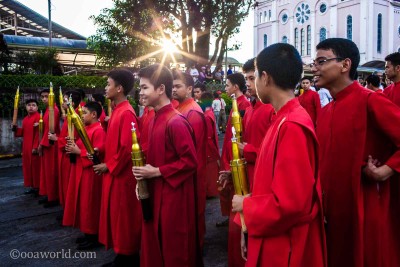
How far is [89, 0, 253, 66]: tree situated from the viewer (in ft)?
60.0

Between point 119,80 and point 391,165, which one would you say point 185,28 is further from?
point 391,165

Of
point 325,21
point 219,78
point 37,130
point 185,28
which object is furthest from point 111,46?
point 325,21

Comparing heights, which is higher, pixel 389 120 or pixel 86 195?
pixel 389 120

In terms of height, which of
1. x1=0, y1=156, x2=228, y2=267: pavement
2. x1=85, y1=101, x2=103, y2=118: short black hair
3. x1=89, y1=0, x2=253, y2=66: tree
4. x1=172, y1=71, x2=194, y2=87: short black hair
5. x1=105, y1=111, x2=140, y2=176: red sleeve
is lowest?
x1=0, y1=156, x2=228, y2=267: pavement

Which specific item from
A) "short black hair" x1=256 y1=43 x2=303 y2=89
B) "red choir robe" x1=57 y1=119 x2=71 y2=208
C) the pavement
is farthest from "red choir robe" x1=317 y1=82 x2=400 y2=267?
"red choir robe" x1=57 y1=119 x2=71 y2=208

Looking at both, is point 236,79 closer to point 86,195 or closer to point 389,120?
point 86,195

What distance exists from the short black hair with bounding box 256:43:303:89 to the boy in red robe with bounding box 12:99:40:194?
607 cm

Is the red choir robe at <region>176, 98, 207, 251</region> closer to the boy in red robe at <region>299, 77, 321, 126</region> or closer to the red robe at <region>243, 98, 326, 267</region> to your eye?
the red robe at <region>243, 98, 326, 267</region>

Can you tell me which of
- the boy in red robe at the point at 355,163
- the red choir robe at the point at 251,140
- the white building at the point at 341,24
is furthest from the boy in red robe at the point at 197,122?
the white building at the point at 341,24

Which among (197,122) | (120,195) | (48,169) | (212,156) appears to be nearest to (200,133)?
(197,122)

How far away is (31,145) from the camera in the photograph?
286 inches

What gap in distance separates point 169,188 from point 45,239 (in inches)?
107

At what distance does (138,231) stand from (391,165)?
242 cm

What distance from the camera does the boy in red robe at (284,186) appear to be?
177 centimetres
